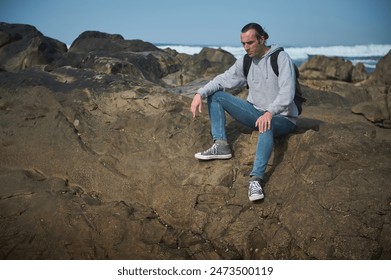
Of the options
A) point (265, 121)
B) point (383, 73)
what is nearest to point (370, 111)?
point (265, 121)

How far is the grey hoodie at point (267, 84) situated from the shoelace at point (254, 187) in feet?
2.16

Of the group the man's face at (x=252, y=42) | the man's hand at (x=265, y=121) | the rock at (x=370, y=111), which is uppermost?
the man's face at (x=252, y=42)

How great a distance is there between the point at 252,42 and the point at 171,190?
1597 millimetres

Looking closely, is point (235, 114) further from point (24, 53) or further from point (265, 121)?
point (24, 53)

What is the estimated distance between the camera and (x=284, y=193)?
328cm

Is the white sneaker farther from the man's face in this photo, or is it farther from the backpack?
the man's face

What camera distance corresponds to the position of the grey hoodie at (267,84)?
11.0ft

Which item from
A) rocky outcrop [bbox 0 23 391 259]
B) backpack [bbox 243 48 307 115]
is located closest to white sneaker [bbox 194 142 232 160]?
rocky outcrop [bbox 0 23 391 259]

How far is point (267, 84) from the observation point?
11.7 ft

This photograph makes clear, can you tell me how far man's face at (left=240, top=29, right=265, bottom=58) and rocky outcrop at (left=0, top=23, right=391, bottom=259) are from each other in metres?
0.91

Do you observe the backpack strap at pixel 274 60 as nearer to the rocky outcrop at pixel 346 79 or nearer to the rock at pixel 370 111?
the rock at pixel 370 111

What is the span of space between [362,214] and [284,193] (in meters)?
0.66

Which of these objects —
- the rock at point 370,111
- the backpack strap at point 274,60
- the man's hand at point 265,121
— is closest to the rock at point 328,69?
the rock at point 370,111
